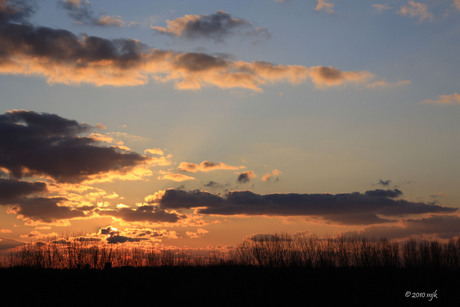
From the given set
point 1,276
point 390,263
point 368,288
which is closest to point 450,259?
point 390,263

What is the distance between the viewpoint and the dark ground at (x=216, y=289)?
4419 centimetres

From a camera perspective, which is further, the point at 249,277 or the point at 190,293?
the point at 249,277

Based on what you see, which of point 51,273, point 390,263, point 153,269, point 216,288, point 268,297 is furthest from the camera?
point 390,263

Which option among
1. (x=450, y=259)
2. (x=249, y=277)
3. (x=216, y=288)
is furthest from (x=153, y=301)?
(x=450, y=259)

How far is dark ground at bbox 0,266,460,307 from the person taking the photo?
44.2m

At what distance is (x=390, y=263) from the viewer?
8844 centimetres

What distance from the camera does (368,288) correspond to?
179ft

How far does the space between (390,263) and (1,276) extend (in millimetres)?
69739

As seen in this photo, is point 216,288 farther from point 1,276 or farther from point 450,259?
point 450,259

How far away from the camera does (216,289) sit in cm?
5216

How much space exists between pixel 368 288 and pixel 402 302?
8621mm

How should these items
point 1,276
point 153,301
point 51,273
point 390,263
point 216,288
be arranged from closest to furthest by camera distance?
point 153,301, point 216,288, point 1,276, point 51,273, point 390,263

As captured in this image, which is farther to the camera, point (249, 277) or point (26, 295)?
point (249, 277)

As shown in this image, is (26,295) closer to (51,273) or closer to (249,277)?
(51,273)
